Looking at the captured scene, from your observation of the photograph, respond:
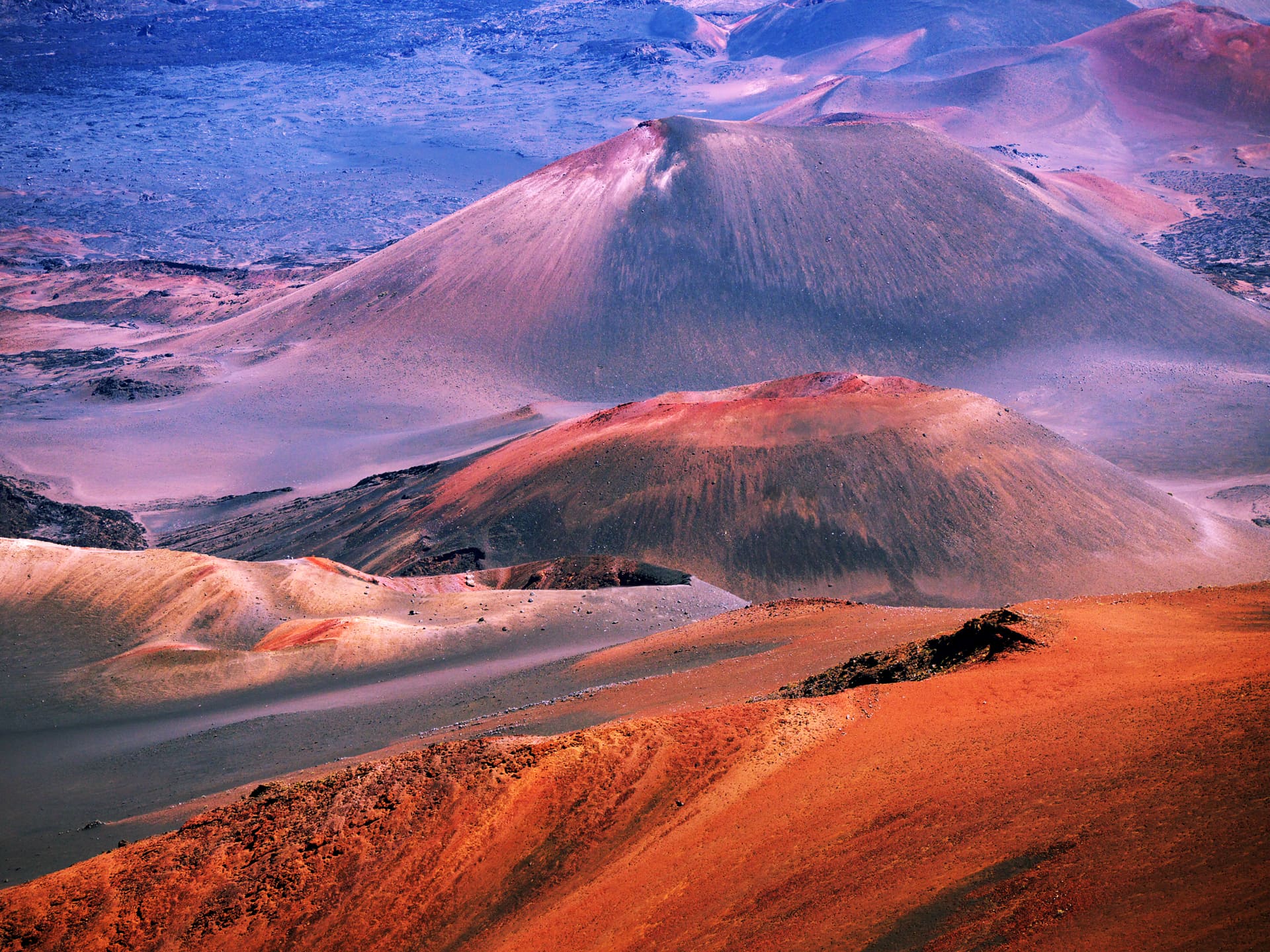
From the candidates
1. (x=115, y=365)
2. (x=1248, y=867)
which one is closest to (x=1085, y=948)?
(x=1248, y=867)

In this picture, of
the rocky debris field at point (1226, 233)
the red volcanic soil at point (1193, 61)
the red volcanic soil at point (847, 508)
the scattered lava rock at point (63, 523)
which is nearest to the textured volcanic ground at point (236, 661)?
the red volcanic soil at point (847, 508)

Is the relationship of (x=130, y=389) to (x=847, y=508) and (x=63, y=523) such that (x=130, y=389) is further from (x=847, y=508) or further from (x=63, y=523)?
(x=847, y=508)

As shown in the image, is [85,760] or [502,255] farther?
[502,255]

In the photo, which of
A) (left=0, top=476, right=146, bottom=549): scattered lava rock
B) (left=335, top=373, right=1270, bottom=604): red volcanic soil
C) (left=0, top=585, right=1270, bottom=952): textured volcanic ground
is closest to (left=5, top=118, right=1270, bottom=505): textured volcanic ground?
(left=0, top=476, right=146, bottom=549): scattered lava rock

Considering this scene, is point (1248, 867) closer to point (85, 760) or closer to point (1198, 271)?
point (85, 760)

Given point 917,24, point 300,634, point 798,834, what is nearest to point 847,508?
point 300,634

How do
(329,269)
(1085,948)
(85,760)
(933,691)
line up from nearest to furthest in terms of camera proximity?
(1085,948), (933,691), (85,760), (329,269)
